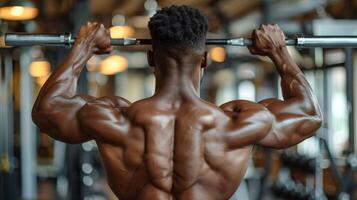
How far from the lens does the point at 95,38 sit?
2.04m

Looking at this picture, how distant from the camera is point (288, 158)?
27.7 ft

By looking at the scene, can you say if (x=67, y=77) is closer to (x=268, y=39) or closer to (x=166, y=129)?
(x=166, y=129)

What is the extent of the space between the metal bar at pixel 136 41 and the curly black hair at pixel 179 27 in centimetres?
11

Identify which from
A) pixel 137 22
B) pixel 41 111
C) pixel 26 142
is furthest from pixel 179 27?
pixel 137 22

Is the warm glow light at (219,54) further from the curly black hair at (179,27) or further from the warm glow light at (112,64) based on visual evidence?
the curly black hair at (179,27)

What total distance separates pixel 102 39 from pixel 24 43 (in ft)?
0.81

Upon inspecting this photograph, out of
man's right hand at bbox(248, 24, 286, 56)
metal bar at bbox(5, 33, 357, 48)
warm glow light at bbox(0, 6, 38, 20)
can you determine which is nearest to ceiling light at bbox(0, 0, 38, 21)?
warm glow light at bbox(0, 6, 38, 20)

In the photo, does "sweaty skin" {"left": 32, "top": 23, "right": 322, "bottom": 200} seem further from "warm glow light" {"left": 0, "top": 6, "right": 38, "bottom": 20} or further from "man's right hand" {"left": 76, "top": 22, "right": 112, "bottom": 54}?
"warm glow light" {"left": 0, "top": 6, "right": 38, "bottom": 20}

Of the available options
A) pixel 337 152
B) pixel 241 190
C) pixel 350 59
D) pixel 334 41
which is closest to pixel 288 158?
pixel 337 152

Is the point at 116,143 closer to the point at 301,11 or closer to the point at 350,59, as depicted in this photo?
the point at 350,59

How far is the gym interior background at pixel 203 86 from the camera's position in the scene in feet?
15.9

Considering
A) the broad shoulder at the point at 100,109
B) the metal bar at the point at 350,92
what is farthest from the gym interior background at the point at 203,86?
the broad shoulder at the point at 100,109

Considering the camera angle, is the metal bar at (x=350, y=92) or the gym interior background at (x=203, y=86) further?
the gym interior background at (x=203, y=86)

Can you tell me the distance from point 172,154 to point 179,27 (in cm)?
38
